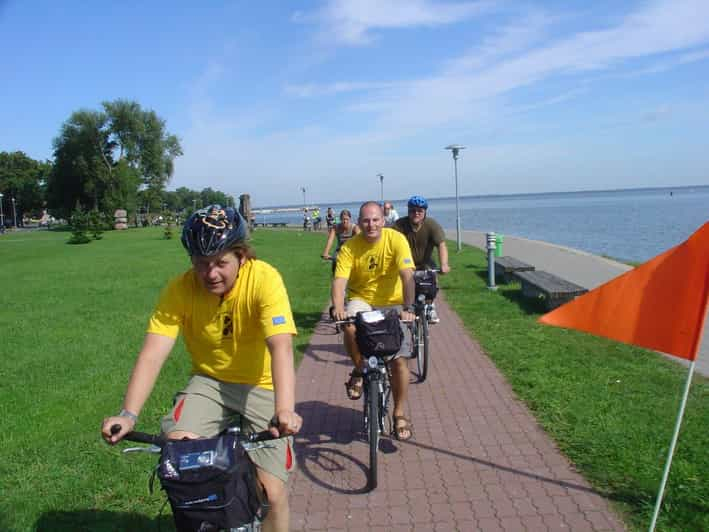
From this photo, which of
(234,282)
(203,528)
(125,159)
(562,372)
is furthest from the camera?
(125,159)

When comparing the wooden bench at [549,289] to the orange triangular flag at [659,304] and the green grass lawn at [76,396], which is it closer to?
the green grass lawn at [76,396]

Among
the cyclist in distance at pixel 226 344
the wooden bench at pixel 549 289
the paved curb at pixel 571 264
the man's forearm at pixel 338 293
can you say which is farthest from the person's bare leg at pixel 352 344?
the wooden bench at pixel 549 289

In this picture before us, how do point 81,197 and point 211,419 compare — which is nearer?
point 211,419

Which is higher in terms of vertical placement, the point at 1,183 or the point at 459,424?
the point at 1,183

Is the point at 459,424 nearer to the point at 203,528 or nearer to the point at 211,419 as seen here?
the point at 211,419

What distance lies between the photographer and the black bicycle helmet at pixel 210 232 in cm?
255

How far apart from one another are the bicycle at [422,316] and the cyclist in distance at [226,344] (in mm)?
3751

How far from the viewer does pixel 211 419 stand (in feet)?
9.16

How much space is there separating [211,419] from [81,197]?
75.0m

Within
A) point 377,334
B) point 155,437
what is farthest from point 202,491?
point 377,334

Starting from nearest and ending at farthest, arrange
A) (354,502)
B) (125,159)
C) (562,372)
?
1. (354,502)
2. (562,372)
3. (125,159)

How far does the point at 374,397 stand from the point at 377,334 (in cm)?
42

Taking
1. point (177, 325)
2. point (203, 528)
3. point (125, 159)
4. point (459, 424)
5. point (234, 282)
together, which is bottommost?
point (459, 424)

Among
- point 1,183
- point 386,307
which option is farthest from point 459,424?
point 1,183
